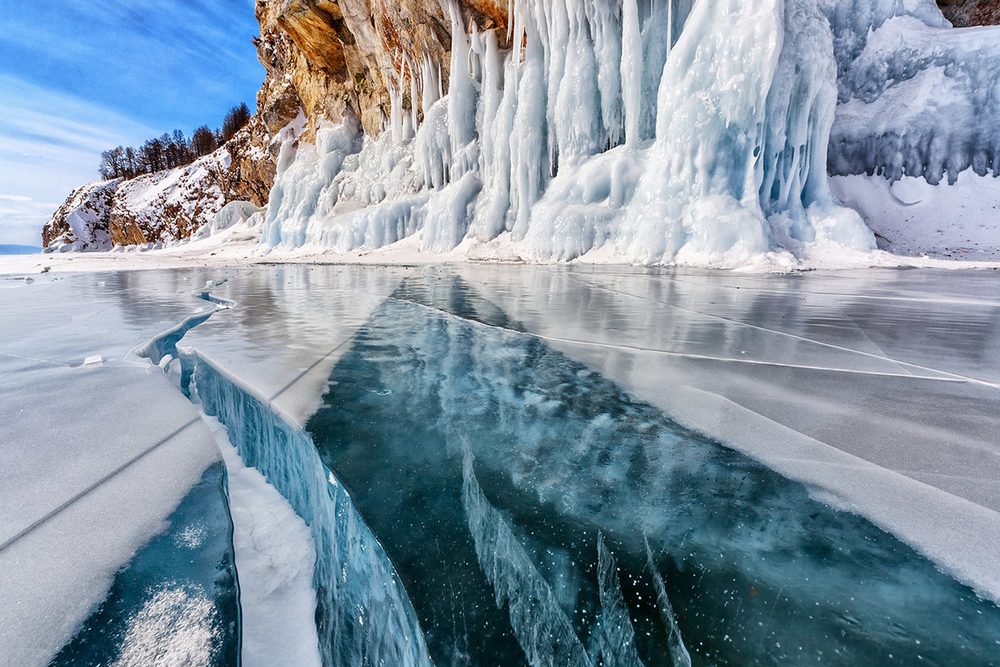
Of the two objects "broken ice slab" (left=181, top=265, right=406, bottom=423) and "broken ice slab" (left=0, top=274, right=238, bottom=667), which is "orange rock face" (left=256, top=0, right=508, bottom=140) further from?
"broken ice slab" (left=0, top=274, right=238, bottom=667)

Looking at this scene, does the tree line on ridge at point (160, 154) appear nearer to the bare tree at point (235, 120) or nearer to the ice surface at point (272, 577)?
the bare tree at point (235, 120)

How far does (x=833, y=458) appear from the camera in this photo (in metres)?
1.04

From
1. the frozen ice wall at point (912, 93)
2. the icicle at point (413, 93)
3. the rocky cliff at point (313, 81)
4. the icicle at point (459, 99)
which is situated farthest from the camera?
the icicle at point (413, 93)

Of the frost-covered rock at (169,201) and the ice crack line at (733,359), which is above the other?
the frost-covered rock at (169,201)

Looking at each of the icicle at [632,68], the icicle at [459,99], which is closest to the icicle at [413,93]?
the icicle at [459,99]

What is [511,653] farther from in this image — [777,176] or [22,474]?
[777,176]

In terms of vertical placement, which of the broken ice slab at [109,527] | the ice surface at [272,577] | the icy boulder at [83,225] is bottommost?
the ice surface at [272,577]

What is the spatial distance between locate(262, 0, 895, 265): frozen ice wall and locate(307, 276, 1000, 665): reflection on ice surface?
7.03 metres

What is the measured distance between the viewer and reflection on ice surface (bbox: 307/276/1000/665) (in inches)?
23.6

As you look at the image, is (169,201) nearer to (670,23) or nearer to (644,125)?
A: (644,125)

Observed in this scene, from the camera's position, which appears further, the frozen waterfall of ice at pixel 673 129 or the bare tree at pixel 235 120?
the bare tree at pixel 235 120

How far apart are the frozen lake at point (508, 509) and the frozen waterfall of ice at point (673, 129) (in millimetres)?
6493

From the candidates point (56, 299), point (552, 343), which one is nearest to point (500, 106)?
point (56, 299)

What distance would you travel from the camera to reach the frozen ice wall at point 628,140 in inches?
287
